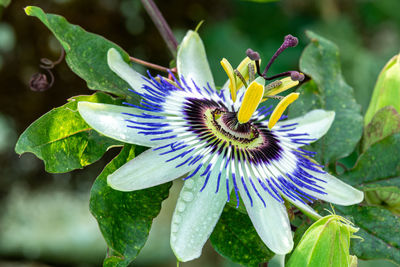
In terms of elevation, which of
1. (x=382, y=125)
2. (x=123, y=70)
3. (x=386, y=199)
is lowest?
(x=386, y=199)

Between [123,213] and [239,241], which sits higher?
[123,213]

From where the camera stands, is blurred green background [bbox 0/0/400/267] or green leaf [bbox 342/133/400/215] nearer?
green leaf [bbox 342/133/400/215]

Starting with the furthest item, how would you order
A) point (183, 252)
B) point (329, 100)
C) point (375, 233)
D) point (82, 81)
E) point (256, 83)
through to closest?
point (82, 81) < point (329, 100) < point (375, 233) < point (256, 83) < point (183, 252)

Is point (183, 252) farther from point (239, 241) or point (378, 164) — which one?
point (378, 164)

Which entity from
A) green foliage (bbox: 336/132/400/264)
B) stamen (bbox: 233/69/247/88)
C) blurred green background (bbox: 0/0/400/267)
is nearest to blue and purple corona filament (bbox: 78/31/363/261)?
stamen (bbox: 233/69/247/88)

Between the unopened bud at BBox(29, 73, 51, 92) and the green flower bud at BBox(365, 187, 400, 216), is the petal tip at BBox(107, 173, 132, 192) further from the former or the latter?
the green flower bud at BBox(365, 187, 400, 216)

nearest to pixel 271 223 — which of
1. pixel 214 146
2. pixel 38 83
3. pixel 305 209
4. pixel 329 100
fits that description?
pixel 305 209
